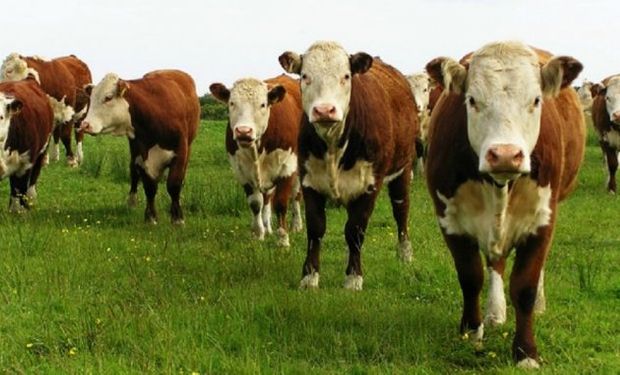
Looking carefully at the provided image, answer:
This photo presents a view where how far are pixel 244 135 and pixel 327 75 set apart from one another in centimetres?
245

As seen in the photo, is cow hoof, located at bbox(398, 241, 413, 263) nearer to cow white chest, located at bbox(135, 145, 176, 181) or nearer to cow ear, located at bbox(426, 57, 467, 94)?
cow white chest, located at bbox(135, 145, 176, 181)

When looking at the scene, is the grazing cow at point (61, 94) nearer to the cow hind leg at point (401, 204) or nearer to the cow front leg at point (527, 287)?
the cow hind leg at point (401, 204)

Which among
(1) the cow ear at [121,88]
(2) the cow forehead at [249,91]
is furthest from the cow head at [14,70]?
(2) the cow forehead at [249,91]

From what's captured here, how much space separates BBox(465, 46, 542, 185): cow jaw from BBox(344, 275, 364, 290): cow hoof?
2.75 metres

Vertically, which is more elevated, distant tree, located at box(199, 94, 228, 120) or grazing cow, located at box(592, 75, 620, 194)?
grazing cow, located at box(592, 75, 620, 194)

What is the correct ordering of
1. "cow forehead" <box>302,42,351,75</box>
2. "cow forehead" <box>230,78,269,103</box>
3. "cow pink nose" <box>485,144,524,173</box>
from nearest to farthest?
"cow pink nose" <box>485,144,524,173</box>
"cow forehead" <box>302,42,351,75</box>
"cow forehead" <box>230,78,269,103</box>

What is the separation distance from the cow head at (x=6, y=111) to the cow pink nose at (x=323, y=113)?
19.4 feet

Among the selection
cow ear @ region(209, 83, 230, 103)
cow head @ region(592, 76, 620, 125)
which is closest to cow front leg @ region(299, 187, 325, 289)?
cow ear @ region(209, 83, 230, 103)

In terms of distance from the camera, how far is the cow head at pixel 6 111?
1134cm

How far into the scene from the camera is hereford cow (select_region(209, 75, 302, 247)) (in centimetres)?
1035

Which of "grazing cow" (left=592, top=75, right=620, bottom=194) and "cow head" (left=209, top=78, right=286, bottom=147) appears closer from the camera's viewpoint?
"cow head" (left=209, top=78, right=286, bottom=147)

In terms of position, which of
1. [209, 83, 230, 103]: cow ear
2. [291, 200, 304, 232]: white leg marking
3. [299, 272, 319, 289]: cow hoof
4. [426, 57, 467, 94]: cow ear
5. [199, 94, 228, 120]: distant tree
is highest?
[426, 57, 467, 94]: cow ear

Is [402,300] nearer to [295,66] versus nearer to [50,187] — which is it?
[295,66]

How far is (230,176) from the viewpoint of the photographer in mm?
17484
